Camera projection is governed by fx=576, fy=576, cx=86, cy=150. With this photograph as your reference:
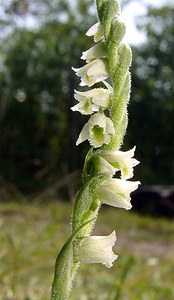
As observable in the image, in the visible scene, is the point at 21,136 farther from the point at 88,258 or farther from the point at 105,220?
the point at 88,258

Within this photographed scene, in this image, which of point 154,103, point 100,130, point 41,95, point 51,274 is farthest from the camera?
point 41,95

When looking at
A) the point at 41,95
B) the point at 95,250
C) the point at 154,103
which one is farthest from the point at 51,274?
the point at 41,95

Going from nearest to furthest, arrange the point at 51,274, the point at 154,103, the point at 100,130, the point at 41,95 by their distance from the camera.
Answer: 1. the point at 100,130
2. the point at 51,274
3. the point at 154,103
4. the point at 41,95

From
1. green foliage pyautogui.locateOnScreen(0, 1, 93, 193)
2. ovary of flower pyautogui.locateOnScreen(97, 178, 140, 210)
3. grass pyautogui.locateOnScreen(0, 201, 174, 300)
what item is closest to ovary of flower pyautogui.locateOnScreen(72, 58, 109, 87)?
ovary of flower pyautogui.locateOnScreen(97, 178, 140, 210)

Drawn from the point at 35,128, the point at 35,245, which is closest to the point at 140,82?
the point at 35,128

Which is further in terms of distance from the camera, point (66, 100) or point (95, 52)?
point (66, 100)

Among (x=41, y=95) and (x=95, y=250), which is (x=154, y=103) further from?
(x=95, y=250)

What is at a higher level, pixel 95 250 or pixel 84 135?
pixel 84 135
